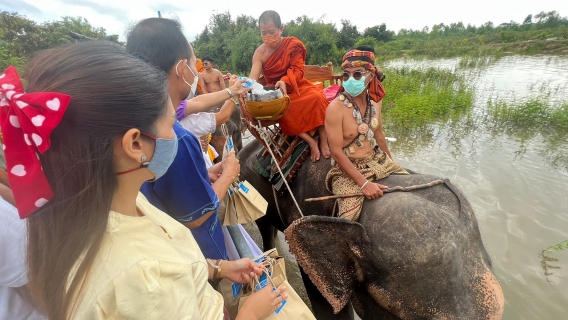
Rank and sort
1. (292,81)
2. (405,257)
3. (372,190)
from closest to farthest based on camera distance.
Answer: (405,257) < (372,190) < (292,81)

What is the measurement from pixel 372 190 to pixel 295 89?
1541 mm

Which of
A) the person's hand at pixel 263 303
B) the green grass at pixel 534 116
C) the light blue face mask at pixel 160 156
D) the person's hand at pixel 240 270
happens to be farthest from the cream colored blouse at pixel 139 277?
the green grass at pixel 534 116

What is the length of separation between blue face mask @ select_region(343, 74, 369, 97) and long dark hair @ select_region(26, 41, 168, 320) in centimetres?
174

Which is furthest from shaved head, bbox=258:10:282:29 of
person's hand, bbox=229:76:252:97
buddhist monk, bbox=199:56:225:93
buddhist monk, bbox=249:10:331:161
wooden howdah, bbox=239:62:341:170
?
buddhist monk, bbox=199:56:225:93

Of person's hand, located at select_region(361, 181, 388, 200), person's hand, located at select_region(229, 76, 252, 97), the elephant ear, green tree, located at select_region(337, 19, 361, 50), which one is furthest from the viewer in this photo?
green tree, located at select_region(337, 19, 361, 50)

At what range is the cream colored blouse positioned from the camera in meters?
0.76

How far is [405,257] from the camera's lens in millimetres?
1608

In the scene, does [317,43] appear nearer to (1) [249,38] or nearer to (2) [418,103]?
(1) [249,38]

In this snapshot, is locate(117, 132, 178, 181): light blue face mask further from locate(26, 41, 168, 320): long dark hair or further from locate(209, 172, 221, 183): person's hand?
locate(209, 172, 221, 183): person's hand

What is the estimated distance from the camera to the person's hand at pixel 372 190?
1.97m

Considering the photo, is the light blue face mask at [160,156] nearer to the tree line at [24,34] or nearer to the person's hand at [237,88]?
the person's hand at [237,88]

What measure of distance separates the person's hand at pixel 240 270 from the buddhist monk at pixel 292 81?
151cm

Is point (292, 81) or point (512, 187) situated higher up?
point (292, 81)

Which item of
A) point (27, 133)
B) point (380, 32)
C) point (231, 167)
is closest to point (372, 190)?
point (231, 167)
